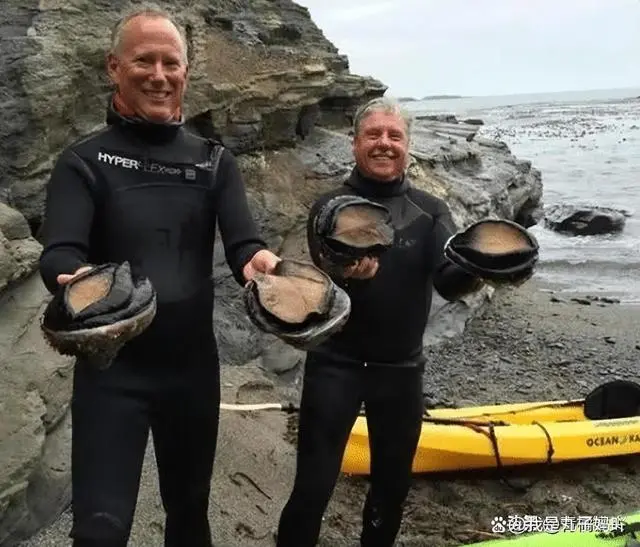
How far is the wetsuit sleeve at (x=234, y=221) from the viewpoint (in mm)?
2803

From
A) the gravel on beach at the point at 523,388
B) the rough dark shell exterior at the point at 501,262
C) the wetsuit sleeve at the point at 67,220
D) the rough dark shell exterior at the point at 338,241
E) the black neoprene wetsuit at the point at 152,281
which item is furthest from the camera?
the gravel on beach at the point at 523,388

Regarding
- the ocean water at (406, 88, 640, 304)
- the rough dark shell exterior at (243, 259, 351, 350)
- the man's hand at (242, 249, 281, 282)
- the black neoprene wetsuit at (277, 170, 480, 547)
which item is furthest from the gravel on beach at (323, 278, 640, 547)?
the rough dark shell exterior at (243, 259, 351, 350)

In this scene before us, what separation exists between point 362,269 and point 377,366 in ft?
2.27

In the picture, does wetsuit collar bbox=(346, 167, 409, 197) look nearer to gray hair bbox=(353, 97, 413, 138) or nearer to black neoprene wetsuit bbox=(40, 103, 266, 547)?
gray hair bbox=(353, 97, 413, 138)

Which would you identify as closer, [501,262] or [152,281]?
[152,281]

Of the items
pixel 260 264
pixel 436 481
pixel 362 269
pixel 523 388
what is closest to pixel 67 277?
pixel 260 264

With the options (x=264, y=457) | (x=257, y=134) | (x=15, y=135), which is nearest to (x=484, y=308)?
(x=257, y=134)

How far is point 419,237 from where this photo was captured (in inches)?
137

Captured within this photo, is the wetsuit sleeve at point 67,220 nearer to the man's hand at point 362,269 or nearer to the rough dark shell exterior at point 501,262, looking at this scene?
the man's hand at point 362,269

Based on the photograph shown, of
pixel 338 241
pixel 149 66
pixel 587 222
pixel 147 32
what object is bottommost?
pixel 587 222

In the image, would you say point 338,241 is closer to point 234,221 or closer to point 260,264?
point 260,264

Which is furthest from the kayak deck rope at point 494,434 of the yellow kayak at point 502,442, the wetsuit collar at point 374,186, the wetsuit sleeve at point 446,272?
the wetsuit collar at point 374,186

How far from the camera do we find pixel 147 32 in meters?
2.68

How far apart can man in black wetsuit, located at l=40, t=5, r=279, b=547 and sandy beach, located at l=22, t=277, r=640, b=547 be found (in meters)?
1.44
